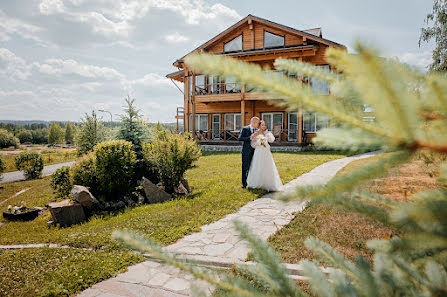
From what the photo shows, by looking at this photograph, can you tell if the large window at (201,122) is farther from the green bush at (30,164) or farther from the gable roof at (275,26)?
the green bush at (30,164)

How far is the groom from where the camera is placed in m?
7.61

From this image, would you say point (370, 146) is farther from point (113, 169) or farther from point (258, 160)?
point (113, 169)

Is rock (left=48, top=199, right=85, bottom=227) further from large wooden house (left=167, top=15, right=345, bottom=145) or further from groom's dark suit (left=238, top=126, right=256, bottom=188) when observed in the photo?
large wooden house (left=167, top=15, right=345, bottom=145)

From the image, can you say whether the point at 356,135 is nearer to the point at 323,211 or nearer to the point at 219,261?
the point at 219,261

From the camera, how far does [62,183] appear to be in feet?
23.5

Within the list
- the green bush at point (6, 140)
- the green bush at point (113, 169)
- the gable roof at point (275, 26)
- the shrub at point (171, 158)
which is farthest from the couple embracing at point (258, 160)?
the green bush at point (6, 140)

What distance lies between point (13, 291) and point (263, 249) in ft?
12.5

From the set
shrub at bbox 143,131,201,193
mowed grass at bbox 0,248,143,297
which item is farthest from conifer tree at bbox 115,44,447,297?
shrub at bbox 143,131,201,193

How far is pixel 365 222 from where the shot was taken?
4.39 meters

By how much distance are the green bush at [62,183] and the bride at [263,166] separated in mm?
5034

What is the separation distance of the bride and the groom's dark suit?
0.49ft


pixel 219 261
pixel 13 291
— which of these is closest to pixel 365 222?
pixel 219 261

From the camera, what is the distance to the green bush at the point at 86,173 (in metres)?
6.93

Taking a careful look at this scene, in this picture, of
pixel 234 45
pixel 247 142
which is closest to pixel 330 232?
pixel 247 142
